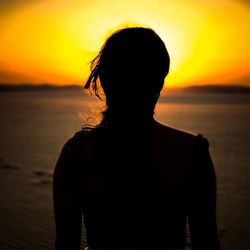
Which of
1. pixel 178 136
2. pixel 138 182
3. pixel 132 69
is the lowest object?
pixel 138 182

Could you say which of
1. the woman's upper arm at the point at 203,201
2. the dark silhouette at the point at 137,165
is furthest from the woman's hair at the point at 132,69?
the woman's upper arm at the point at 203,201

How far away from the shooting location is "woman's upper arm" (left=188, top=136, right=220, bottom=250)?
1383 mm

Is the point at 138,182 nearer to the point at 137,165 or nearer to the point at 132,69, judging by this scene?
the point at 137,165

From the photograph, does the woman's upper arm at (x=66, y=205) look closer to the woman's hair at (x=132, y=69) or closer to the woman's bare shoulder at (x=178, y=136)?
the woman's hair at (x=132, y=69)

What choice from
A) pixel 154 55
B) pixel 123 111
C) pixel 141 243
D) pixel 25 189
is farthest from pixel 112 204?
pixel 25 189

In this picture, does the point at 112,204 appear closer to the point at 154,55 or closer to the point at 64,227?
the point at 64,227

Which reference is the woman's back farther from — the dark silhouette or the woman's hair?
the woman's hair

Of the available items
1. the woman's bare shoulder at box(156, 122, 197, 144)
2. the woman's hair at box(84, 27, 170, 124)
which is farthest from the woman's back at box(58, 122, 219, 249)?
the woman's hair at box(84, 27, 170, 124)

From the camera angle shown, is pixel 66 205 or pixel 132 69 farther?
pixel 66 205

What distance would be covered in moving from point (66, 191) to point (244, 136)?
743 inches

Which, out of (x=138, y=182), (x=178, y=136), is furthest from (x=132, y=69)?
(x=138, y=182)

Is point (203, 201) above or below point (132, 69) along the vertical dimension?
below

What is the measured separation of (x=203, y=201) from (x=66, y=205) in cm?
61

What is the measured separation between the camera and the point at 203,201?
1.43 meters
